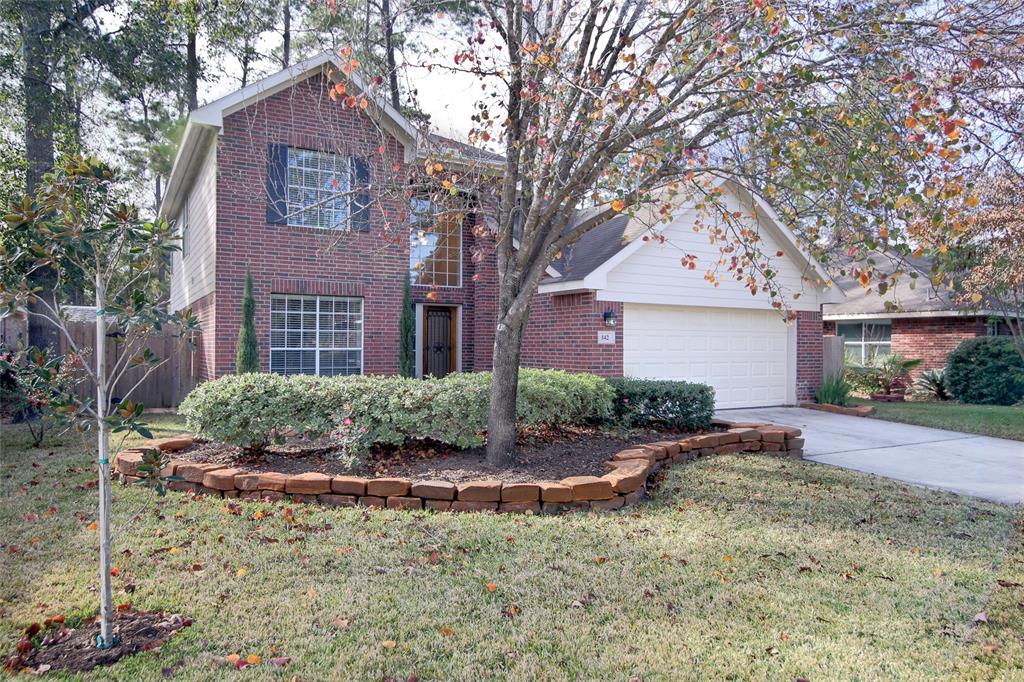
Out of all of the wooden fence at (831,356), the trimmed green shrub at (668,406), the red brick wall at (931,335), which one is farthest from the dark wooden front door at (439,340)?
the red brick wall at (931,335)

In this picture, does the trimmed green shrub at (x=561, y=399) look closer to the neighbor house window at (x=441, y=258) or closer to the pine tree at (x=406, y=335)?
the pine tree at (x=406, y=335)

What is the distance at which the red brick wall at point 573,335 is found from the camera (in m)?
11.6

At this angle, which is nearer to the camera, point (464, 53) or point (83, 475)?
point (464, 53)

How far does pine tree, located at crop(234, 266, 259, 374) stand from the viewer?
37.9 feet

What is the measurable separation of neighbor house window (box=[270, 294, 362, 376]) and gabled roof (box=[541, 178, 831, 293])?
3.95m

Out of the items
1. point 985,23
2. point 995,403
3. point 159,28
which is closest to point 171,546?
point 985,23

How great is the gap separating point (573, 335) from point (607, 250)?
5.76 ft

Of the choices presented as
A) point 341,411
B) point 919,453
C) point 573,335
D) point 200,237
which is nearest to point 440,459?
point 341,411

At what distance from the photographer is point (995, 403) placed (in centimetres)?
1642

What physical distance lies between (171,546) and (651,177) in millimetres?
5219

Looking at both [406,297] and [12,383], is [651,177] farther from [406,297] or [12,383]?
[12,383]

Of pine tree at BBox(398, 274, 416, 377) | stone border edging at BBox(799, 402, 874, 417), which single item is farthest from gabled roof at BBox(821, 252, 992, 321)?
pine tree at BBox(398, 274, 416, 377)

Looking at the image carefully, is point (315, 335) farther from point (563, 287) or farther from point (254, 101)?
point (563, 287)

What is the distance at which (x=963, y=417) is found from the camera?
12758mm
